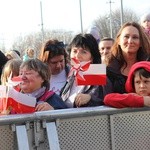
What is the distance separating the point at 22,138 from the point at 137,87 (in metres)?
1.07

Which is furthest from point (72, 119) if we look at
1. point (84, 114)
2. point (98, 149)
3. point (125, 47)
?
point (125, 47)

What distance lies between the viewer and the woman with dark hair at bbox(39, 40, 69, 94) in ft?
11.8

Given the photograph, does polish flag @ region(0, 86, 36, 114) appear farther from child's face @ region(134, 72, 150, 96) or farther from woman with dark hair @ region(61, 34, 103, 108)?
child's face @ region(134, 72, 150, 96)

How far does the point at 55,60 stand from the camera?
3.61m

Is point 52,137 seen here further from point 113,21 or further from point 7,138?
point 113,21

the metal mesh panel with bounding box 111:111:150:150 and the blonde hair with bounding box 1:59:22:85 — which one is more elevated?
the blonde hair with bounding box 1:59:22:85

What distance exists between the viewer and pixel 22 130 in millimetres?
1931

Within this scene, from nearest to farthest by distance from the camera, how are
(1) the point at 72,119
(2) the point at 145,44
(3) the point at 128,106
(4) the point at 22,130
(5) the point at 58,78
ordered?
1. (4) the point at 22,130
2. (1) the point at 72,119
3. (3) the point at 128,106
4. (2) the point at 145,44
5. (5) the point at 58,78

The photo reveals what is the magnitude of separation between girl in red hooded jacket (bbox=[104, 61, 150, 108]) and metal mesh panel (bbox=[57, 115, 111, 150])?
0.20 metres

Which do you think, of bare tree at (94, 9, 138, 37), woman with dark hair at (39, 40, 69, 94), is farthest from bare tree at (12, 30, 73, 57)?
woman with dark hair at (39, 40, 69, 94)

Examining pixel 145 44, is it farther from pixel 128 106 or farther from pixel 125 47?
pixel 128 106

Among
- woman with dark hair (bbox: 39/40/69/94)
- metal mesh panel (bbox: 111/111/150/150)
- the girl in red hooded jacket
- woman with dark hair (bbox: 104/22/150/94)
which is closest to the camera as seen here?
metal mesh panel (bbox: 111/111/150/150)

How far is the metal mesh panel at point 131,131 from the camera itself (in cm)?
215

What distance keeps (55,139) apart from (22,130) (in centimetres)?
17
